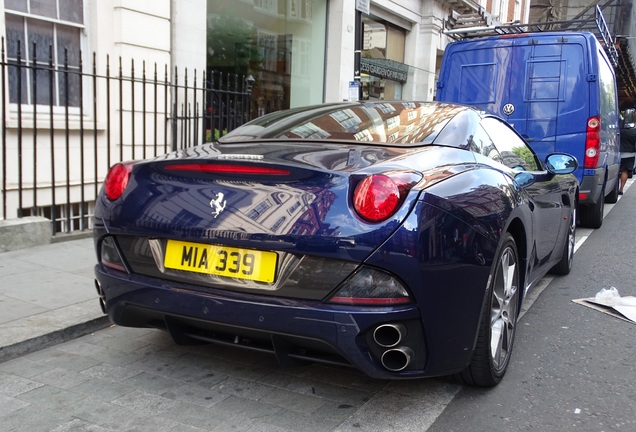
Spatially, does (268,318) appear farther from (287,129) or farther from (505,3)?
(505,3)

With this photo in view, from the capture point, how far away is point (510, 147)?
13.7ft

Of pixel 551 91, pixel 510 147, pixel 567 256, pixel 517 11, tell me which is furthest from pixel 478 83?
pixel 517 11

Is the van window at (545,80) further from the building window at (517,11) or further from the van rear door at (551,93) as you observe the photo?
the building window at (517,11)

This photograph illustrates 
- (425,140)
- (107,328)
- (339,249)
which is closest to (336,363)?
(339,249)

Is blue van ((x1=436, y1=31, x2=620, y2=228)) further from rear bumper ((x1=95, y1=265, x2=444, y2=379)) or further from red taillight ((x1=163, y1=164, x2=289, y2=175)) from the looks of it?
red taillight ((x1=163, y1=164, x2=289, y2=175))

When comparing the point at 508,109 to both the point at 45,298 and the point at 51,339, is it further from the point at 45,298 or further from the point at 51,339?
the point at 51,339

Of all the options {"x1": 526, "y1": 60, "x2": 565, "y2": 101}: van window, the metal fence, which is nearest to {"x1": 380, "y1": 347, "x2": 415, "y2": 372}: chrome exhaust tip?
the metal fence

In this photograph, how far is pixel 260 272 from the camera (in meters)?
2.58

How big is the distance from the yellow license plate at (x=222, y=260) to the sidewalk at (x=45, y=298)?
4.54 ft

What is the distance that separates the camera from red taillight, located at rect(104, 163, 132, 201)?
302 cm

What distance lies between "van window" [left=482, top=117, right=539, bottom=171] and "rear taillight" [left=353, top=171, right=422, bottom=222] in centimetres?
129

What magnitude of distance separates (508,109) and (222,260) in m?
6.72

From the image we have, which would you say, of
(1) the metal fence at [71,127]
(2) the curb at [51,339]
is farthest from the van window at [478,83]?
(2) the curb at [51,339]

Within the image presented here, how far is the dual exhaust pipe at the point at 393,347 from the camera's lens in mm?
2500
